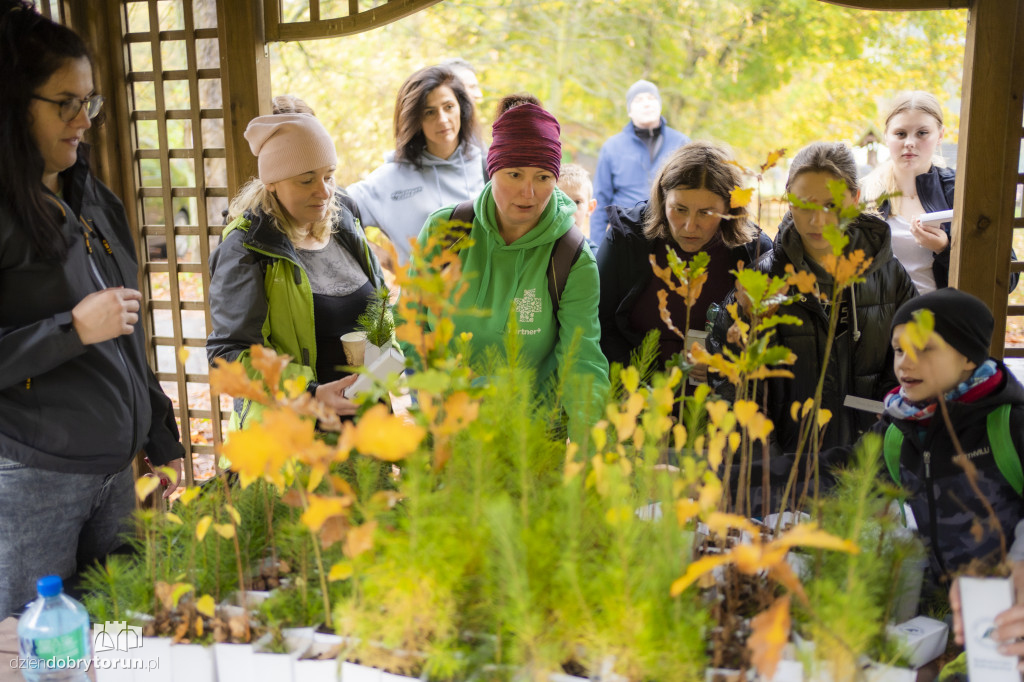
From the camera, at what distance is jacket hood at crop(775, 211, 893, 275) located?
199cm

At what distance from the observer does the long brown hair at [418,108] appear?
311 cm

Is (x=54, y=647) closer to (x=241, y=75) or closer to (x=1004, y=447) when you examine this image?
(x=1004, y=447)

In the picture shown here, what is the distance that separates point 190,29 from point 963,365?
253 centimetres

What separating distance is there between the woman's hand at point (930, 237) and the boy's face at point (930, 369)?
122 cm

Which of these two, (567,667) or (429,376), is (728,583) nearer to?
(567,667)

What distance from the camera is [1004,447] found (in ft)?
4.62

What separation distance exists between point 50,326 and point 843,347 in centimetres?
173

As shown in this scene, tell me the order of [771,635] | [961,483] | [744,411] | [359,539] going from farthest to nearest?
[961,483] → [744,411] → [359,539] → [771,635]

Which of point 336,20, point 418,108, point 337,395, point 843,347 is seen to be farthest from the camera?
point 418,108

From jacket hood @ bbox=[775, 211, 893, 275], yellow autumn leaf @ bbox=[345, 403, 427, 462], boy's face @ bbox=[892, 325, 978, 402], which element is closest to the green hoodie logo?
jacket hood @ bbox=[775, 211, 893, 275]

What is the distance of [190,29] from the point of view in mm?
2711

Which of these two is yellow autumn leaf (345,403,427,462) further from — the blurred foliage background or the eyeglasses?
the blurred foliage background

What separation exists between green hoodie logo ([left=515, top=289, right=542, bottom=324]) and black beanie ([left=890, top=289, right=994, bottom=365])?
2.80ft

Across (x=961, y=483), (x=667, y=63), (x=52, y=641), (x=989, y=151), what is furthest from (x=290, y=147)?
(x=667, y=63)
